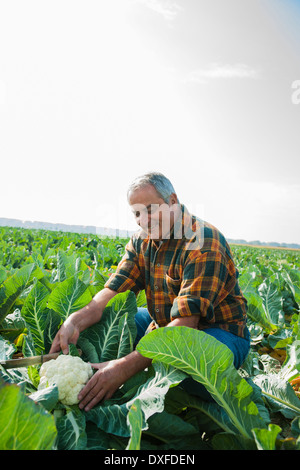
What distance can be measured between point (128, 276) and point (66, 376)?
917mm

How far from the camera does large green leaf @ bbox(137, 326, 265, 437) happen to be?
152 centimetres

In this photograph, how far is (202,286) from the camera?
190 centimetres

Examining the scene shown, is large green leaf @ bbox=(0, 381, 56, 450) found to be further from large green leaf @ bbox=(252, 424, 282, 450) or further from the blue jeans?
A: the blue jeans

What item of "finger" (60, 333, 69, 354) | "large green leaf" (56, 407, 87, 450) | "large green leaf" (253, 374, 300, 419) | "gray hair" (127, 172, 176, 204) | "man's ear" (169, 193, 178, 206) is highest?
"gray hair" (127, 172, 176, 204)

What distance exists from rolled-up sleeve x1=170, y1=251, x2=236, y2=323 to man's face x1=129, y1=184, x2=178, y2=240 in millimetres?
295

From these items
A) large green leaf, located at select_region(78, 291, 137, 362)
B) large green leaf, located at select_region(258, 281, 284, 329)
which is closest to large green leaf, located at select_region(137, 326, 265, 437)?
large green leaf, located at select_region(78, 291, 137, 362)

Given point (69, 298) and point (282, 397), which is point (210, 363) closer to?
point (282, 397)

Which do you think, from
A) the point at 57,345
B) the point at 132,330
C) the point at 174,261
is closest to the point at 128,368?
the point at 132,330

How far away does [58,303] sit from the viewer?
7.49 feet

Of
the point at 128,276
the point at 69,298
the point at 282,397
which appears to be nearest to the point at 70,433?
the point at 69,298

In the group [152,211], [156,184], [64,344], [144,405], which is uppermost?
[156,184]
